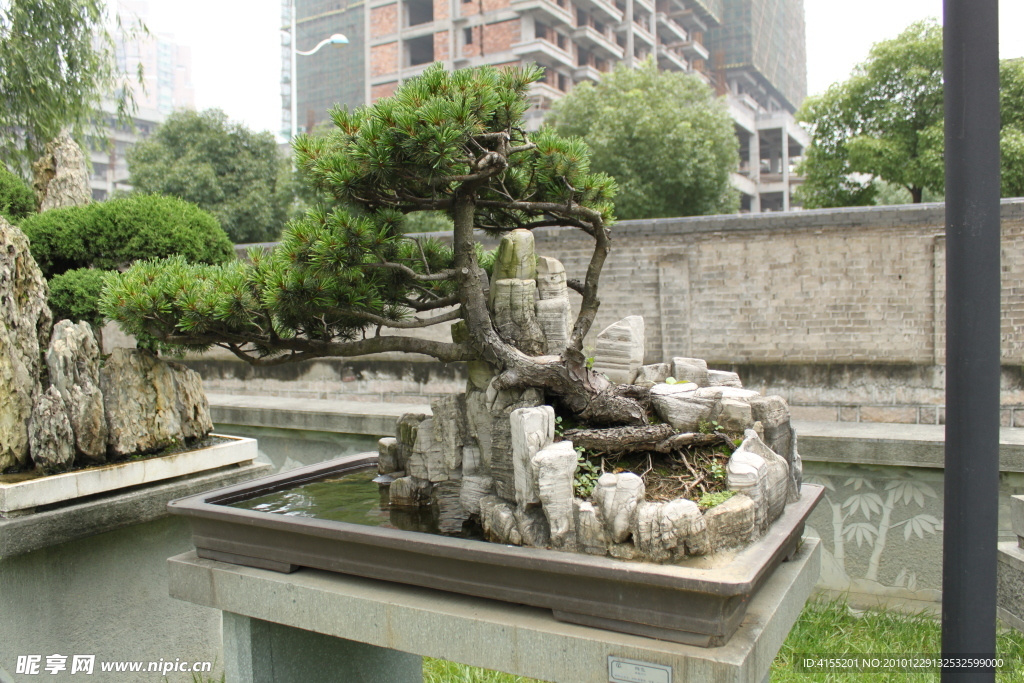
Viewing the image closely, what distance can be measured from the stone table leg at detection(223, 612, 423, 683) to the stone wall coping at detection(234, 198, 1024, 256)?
2954mm

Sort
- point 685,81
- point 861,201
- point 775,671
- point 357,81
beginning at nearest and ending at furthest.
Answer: point 775,671 → point 861,201 → point 685,81 → point 357,81

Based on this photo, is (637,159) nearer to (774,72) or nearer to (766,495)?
(766,495)

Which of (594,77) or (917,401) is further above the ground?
(594,77)

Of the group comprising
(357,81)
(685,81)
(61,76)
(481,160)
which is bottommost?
(481,160)

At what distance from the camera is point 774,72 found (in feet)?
146

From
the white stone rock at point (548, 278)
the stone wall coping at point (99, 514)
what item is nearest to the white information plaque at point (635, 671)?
the white stone rock at point (548, 278)

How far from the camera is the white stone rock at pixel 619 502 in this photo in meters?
1.78

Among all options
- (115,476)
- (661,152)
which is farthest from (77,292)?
(661,152)

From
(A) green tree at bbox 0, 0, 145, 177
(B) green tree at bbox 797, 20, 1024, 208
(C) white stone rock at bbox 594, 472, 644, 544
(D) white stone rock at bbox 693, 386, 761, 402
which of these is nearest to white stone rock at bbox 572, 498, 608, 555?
(C) white stone rock at bbox 594, 472, 644, 544

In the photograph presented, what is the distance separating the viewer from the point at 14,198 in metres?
4.13

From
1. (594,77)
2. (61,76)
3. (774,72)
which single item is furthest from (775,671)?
(774,72)

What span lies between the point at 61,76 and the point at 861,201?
1205 cm

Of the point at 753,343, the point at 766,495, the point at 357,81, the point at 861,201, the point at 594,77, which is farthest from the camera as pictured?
the point at 357,81

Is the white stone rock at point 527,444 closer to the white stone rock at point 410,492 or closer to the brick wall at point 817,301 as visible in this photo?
the white stone rock at point 410,492
